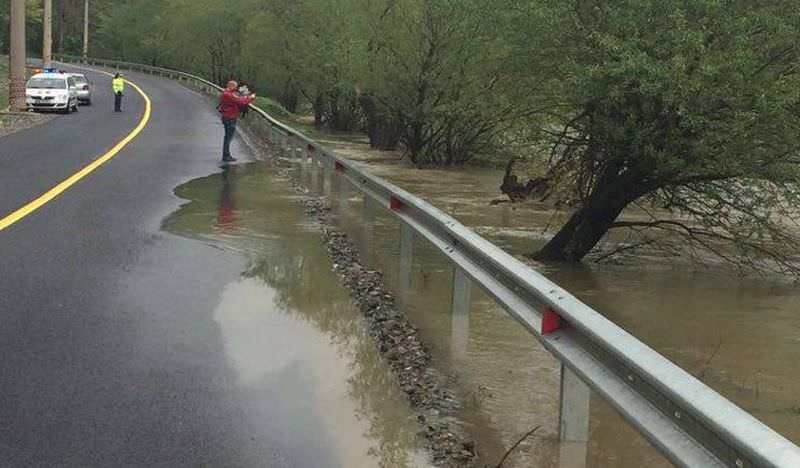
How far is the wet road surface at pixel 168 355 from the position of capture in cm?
456

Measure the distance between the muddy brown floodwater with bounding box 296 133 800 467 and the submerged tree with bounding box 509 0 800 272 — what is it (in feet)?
3.74

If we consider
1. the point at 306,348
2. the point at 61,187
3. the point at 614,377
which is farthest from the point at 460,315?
the point at 61,187

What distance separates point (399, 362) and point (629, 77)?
4.72 m

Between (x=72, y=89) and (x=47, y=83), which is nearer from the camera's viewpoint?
(x=47, y=83)

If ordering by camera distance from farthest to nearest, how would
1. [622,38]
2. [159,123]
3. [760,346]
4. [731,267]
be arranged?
[159,123], [731,267], [622,38], [760,346]

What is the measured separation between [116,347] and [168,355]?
380mm

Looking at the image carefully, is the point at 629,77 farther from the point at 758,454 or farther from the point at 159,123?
the point at 159,123

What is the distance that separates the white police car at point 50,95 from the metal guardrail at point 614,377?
31741 mm

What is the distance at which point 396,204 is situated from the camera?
945 cm

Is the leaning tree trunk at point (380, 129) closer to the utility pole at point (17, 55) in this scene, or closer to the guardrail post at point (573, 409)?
the utility pole at point (17, 55)

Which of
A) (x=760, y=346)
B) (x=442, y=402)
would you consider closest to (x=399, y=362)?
(x=442, y=402)

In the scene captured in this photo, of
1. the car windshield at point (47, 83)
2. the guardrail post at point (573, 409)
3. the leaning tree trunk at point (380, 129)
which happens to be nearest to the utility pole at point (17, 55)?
the car windshield at point (47, 83)

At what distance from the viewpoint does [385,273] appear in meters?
9.62

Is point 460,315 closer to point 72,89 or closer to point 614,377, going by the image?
point 614,377
